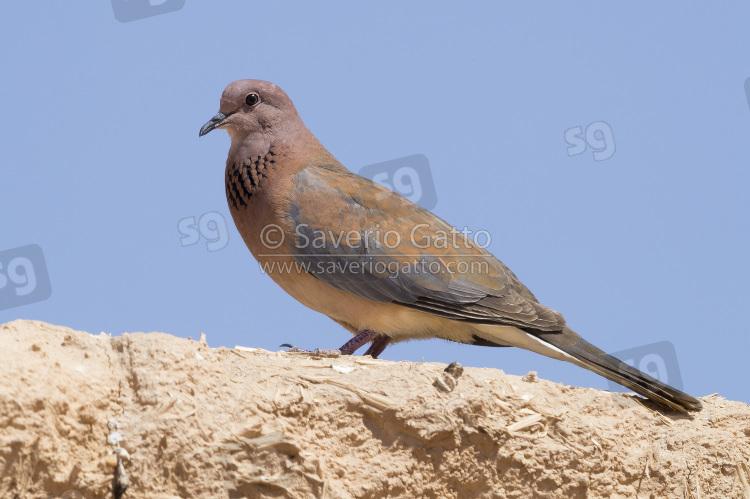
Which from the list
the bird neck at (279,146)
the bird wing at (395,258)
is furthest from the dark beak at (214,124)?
the bird wing at (395,258)

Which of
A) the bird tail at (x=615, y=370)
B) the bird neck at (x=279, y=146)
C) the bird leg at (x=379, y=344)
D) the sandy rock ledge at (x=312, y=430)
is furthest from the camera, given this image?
the bird neck at (x=279, y=146)

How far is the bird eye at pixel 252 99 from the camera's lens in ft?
23.3

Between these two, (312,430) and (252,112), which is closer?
(312,430)

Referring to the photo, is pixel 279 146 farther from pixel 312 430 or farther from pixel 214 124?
pixel 312 430

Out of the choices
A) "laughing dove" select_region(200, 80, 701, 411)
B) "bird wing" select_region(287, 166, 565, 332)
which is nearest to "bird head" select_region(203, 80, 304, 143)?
"laughing dove" select_region(200, 80, 701, 411)

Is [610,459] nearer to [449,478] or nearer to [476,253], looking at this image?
[449,478]

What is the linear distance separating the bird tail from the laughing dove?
0.4 inches

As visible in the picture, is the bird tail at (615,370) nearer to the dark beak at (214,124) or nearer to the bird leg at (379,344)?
the bird leg at (379,344)

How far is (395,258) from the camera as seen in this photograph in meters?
6.45

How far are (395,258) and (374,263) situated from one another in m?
0.16

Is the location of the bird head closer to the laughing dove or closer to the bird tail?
the laughing dove

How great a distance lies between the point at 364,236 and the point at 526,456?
2.21 meters

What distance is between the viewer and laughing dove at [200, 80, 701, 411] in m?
6.29

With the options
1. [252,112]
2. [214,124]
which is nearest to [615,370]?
[252,112]
